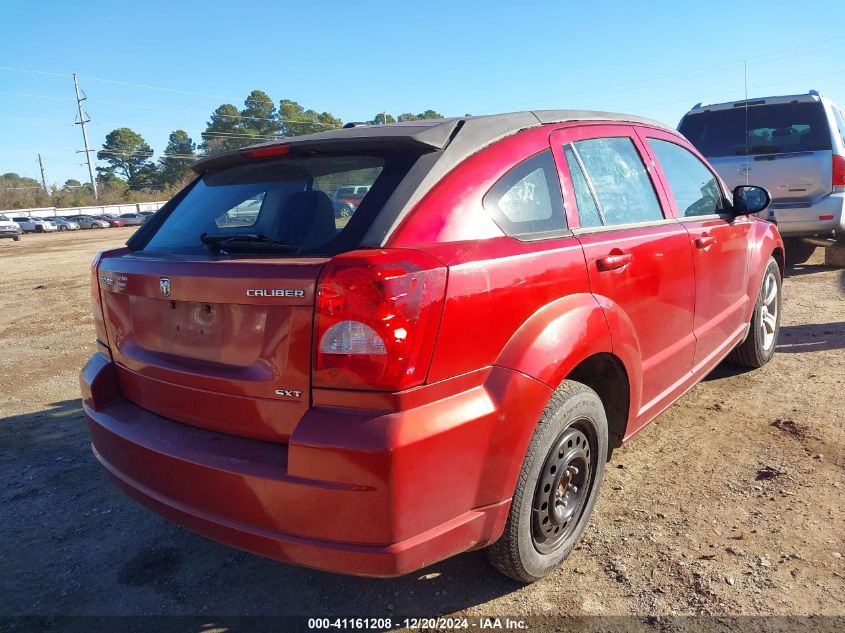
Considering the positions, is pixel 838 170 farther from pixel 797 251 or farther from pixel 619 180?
pixel 619 180

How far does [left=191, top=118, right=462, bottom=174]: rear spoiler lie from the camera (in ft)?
7.36

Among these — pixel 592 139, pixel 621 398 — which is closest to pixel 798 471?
pixel 621 398

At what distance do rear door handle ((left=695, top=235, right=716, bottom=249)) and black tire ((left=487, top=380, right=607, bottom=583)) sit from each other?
1.36 m

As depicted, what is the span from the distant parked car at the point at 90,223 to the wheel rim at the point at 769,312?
2637 inches

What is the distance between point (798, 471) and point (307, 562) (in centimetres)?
269

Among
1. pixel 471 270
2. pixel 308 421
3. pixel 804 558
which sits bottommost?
pixel 804 558

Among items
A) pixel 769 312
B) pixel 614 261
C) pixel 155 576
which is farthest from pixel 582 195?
pixel 769 312

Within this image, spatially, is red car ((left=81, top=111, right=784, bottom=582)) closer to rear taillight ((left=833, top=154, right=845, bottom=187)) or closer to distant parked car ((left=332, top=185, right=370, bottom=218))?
distant parked car ((left=332, top=185, right=370, bottom=218))

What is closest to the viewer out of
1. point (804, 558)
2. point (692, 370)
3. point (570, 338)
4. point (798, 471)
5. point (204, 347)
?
point (204, 347)

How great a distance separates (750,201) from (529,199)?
8.29 ft

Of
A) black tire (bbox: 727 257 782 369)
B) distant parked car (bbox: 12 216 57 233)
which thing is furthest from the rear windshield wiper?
distant parked car (bbox: 12 216 57 233)

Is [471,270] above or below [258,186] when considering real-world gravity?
below

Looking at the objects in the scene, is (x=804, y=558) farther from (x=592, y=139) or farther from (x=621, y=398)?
(x=592, y=139)

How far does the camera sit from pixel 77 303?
996 cm
